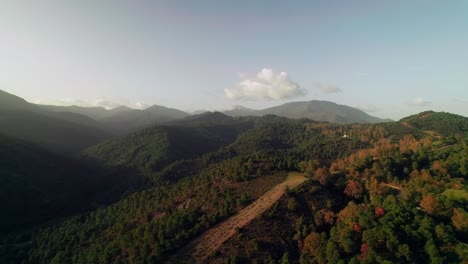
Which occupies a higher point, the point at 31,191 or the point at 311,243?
the point at 311,243

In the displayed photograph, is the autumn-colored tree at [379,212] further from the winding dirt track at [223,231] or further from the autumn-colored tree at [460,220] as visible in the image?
the winding dirt track at [223,231]

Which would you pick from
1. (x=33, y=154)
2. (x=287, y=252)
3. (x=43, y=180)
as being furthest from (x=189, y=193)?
(x=33, y=154)

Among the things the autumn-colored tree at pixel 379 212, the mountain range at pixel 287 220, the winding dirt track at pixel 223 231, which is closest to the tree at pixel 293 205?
the mountain range at pixel 287 220

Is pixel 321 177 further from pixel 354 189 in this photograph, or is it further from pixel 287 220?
pixel 287 220

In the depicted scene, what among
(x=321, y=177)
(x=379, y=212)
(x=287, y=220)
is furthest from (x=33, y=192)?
(x=379, y=212)

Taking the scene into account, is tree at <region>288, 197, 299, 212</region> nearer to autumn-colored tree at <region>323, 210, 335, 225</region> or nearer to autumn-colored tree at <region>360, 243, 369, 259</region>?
autumn-colored tree at <region>323, 210, 335, 225</region>

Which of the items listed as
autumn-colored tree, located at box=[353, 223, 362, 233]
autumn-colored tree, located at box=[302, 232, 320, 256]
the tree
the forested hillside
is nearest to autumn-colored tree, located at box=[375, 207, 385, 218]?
autumn-colored tree, located at box=[353, 223, 362, 233]
